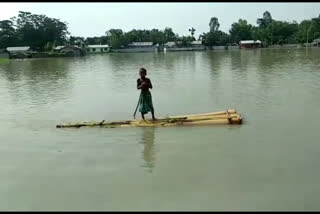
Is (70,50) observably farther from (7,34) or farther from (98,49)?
(98,49)

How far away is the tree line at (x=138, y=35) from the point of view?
98.2m

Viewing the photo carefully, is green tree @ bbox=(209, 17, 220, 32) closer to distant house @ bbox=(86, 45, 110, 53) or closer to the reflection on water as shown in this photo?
distant house @ bbox=(86, 45, 110, 53)

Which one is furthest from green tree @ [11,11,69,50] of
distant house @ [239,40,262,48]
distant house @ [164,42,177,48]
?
distant house @ [239,40,262,48]

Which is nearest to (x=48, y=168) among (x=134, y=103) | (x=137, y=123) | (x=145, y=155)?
(x=145, y=155)

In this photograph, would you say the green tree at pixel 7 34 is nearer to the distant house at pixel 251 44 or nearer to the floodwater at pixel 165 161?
the distant house at pixel 251 44

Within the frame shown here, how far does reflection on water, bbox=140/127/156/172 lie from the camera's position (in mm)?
7259

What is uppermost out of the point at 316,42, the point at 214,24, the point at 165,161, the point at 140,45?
the point at 214,24

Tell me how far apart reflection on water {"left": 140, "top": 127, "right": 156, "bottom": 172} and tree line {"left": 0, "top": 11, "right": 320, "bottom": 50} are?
90171mm

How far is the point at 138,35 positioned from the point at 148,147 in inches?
4480

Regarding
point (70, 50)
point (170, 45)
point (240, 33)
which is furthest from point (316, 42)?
point (70, 50)

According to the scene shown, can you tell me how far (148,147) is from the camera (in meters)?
8.45

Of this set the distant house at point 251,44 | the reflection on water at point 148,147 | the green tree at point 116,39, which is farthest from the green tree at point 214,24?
the reflection on water at point 148,147

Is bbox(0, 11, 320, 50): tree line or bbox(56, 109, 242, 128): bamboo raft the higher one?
bbox(0, 11, 320, 50): tree line

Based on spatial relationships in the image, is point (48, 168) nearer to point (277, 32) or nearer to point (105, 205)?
point (105, 205)
